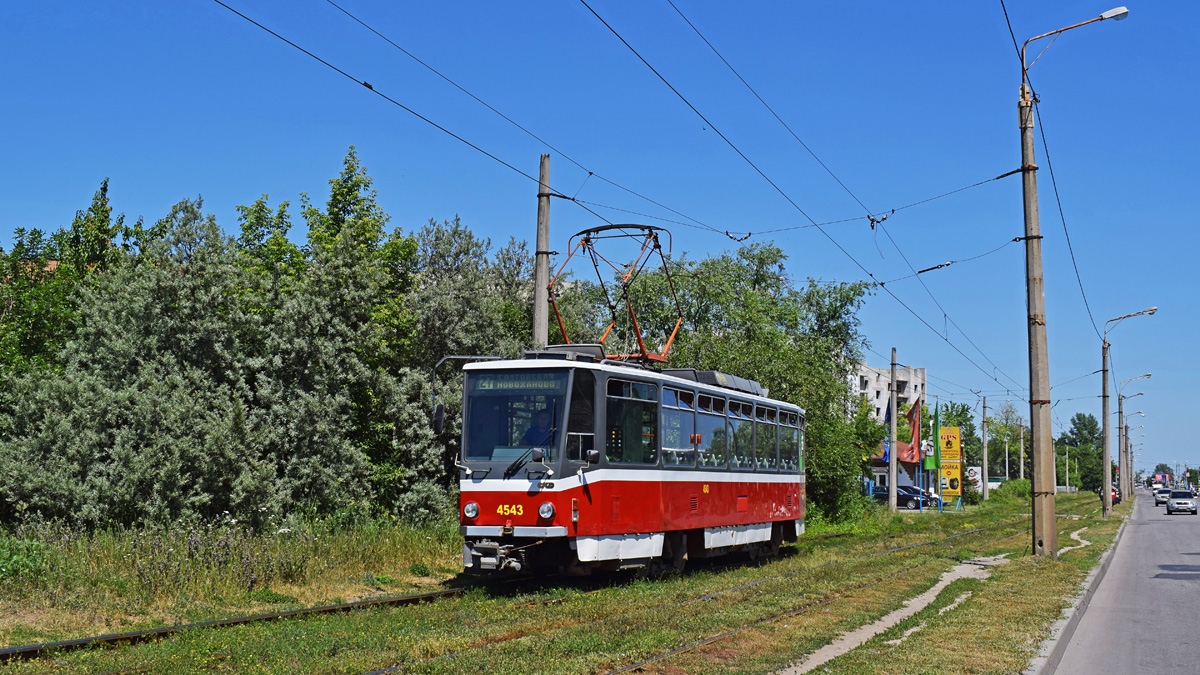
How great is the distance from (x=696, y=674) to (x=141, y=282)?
1519 cm

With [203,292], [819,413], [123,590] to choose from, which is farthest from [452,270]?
[123,590]

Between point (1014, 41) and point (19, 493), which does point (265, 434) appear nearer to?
point (19, 493)

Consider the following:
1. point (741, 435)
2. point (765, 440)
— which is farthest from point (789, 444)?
point (741, 435)

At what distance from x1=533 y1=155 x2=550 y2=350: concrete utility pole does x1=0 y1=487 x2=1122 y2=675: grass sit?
4.22 meters

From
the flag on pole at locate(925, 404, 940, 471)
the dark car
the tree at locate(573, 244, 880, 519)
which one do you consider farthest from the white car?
the tree at locate(573, 244, 880, 519)

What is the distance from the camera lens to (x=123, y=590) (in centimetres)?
1243

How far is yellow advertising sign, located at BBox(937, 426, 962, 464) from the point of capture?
57875 millimetres

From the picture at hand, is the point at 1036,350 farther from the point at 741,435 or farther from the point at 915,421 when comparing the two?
the point at 915,421

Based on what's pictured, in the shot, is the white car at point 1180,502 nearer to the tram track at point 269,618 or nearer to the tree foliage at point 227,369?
the tree foliage at point 227,369

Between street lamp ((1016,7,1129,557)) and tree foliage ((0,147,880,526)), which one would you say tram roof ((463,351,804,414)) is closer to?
tree foliage ((0,147,880,526))

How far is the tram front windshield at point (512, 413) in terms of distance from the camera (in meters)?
14.5

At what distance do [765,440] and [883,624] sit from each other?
8963 millimetres

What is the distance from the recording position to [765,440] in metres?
20.6

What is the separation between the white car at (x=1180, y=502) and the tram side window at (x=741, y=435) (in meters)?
56.1
